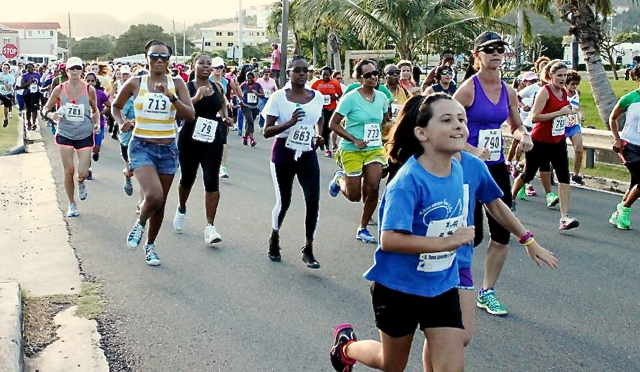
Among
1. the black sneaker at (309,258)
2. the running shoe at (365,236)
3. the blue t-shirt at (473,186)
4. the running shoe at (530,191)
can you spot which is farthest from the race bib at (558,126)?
the blue t-shirt at (473,186)

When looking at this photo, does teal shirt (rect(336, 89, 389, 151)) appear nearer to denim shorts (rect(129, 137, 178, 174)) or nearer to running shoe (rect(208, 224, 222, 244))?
running shoe (rect(208, 224, 222, 244))

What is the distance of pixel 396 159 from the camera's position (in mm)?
4043

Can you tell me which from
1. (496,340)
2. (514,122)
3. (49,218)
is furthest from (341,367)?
(49,218)

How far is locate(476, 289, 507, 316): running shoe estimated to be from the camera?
237 inches

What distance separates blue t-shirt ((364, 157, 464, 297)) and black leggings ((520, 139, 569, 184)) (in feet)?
17.5

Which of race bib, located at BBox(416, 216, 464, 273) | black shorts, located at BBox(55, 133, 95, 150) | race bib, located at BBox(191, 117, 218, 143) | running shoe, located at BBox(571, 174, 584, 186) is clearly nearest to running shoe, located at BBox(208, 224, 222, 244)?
race bib, located at BBox(191, 117, 218, 143)

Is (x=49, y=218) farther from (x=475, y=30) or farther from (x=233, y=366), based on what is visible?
(x=475, y=30)

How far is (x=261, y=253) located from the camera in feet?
26.4

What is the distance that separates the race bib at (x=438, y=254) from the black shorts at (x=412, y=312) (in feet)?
0.44

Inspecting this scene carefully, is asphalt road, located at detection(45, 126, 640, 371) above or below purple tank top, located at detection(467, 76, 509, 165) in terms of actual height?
below

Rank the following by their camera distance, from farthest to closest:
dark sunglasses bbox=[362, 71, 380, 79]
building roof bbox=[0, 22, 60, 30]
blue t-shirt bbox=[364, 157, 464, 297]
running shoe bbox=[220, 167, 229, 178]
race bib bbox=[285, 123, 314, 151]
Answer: building roof bbox=[0, 22, 60, 30] < running shoe bbox=[220, 167, 229, 178] < dark sunglasses bbox=[362, 71, 380, 79] < race bib bbox=[285, 123, 314, 151] < blue t-shirt bbox=[364, 157, 464, 297]

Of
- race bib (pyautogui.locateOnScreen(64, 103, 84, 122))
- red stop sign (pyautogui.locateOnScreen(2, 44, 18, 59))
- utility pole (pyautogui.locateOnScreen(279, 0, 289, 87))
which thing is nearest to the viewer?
race bib (pyautogui.locateOnScreen(64, 103, 84, 122))

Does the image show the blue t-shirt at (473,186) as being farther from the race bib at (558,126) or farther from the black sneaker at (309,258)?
the race bib at (558,126)

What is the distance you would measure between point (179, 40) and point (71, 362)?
184 m
